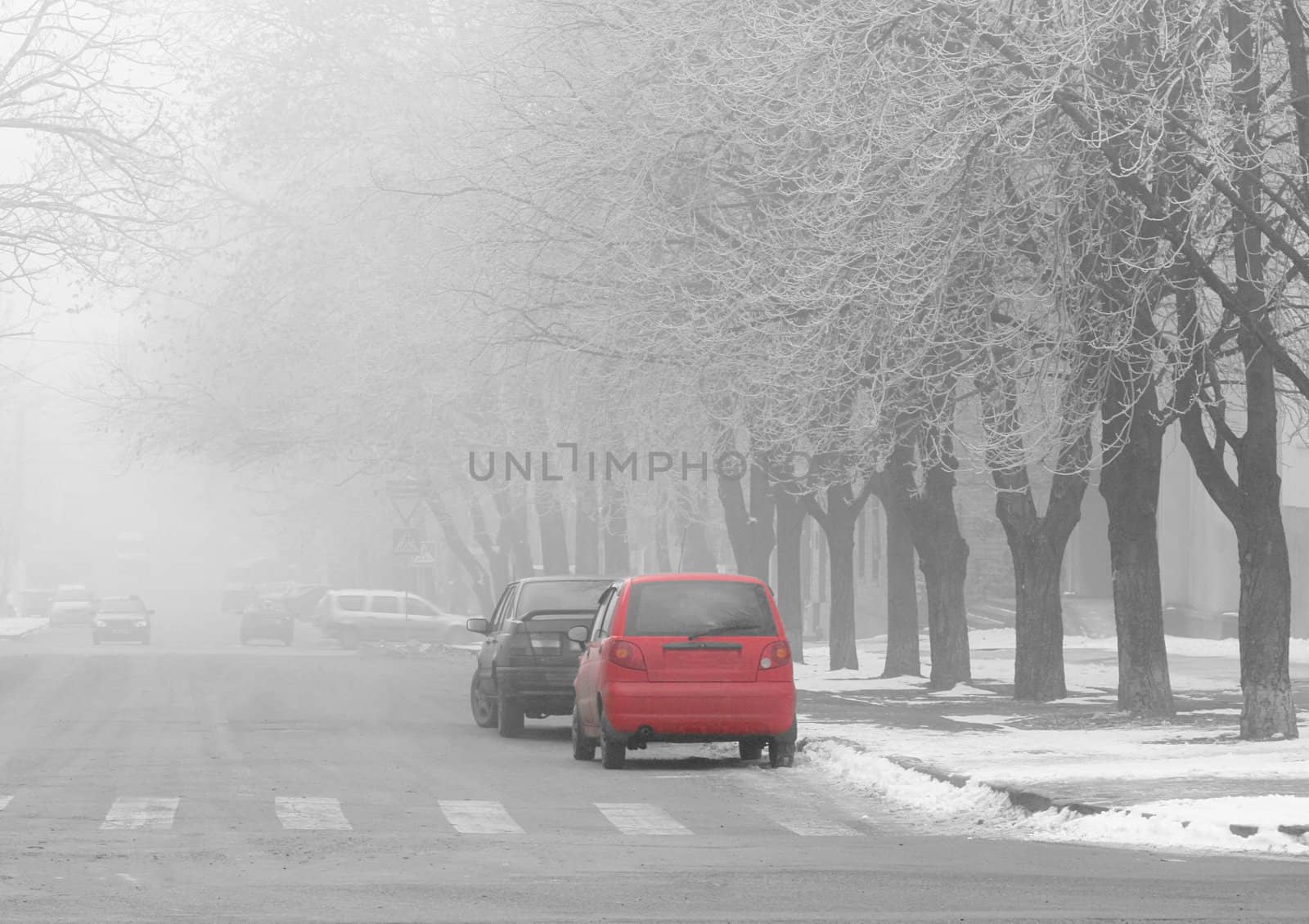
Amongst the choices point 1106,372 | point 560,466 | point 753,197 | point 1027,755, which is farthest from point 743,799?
point 560,466

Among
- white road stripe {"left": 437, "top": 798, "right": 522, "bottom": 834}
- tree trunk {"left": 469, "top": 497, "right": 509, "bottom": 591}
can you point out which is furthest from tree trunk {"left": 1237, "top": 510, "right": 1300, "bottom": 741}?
tree trunk {"left": 469, "top": 497, "right": 509, "bottom": 591}

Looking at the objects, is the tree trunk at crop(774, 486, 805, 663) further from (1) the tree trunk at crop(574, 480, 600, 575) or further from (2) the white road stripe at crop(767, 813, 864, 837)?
(2) the white road stripe at crop(767, 813, 864, 837)

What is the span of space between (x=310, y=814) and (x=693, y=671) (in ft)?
14.3

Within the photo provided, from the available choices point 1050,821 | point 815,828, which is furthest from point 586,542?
point 1050,821

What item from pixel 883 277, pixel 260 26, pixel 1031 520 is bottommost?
pixel 1031 520

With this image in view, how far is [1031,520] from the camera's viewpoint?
26.5 metres

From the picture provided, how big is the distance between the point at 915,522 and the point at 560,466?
15529mm

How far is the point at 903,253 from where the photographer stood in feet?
67.4

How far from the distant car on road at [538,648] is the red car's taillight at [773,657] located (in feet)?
11.8

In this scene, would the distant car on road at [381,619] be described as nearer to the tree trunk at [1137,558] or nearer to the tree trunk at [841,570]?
the tree trunk at [841,570]

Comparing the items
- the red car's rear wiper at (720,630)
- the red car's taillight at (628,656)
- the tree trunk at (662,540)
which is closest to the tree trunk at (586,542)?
the tree trunk at (662,540)

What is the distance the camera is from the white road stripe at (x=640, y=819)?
14.1 meters

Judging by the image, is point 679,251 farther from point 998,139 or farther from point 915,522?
point 998,139

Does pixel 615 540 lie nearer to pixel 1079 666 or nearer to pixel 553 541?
pixel 553 541
